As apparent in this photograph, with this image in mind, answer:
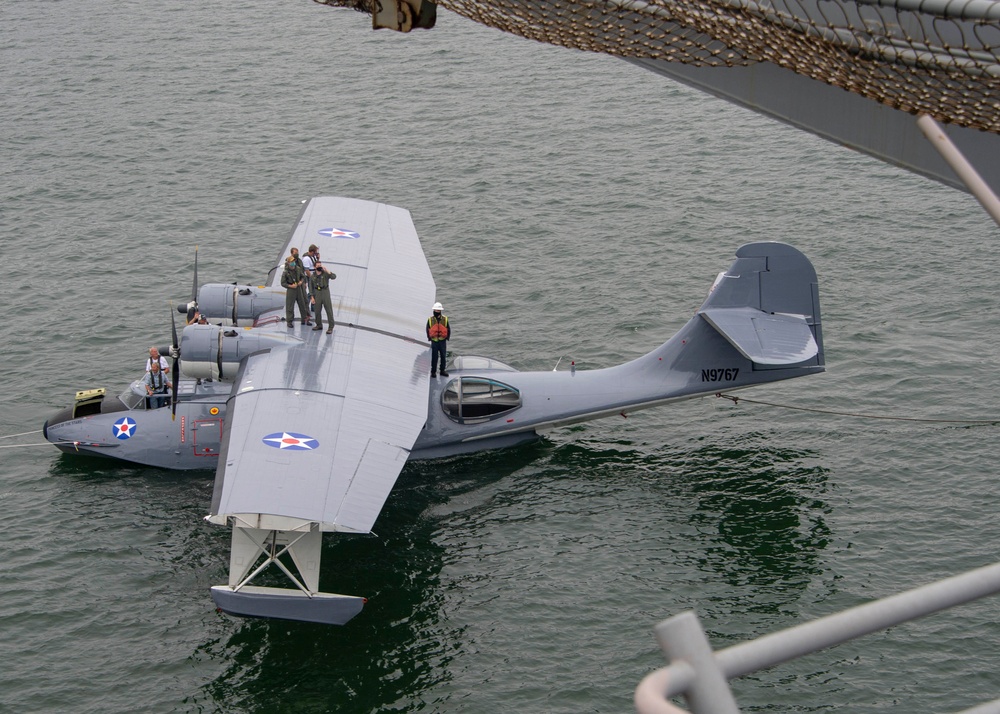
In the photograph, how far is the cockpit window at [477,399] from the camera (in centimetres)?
3528

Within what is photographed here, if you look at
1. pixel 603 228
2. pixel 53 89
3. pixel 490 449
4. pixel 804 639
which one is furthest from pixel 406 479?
pixel 53 89

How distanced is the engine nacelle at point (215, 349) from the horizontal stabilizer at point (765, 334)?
44.6ft

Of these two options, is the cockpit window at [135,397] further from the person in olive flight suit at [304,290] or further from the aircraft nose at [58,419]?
the person in olive flight suit at [304,290]

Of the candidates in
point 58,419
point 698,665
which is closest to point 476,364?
point 58,419

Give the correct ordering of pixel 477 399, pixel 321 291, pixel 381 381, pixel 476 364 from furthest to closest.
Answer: pixel 476 364, pixel 477 399, pixel 321 291, pixel 381 381

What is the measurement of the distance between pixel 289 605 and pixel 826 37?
62.8ft

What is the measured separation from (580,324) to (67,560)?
20.7m

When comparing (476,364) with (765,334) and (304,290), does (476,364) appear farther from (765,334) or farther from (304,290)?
(765,334)

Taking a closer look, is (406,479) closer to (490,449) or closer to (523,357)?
(490,449)

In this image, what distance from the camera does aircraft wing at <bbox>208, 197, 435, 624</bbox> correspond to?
27.2 meters

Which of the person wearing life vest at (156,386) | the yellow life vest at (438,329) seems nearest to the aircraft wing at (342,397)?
the yellow life vest at (438,329)

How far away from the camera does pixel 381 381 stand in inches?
1331

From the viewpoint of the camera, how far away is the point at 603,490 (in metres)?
34.3

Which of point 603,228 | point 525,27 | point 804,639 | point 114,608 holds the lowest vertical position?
point 114,608
